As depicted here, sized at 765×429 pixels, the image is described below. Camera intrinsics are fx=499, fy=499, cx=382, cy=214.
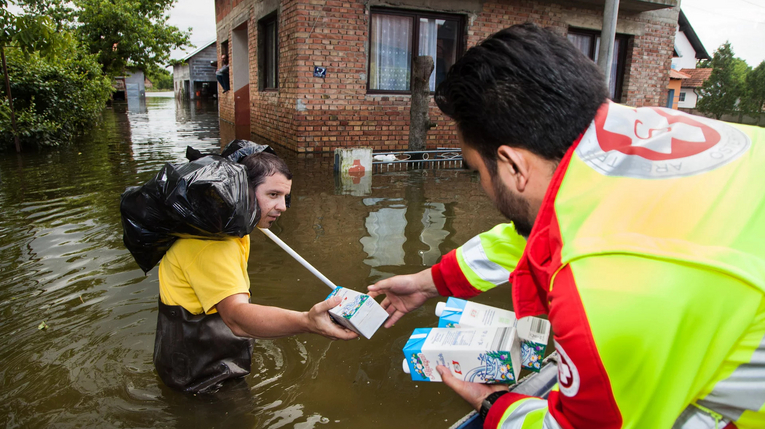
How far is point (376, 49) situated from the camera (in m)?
10.6

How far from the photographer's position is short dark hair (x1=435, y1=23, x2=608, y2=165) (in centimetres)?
124

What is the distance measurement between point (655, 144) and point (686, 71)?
54004 mm

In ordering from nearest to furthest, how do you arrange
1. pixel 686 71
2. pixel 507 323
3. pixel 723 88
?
1. pixel 507 323
2. pixel 723 88
3. pixel 686 71

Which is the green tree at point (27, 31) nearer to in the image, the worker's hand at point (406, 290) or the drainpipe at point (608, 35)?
the worker's hand at point (406, 290)

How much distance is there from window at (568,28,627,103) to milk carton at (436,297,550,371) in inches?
473

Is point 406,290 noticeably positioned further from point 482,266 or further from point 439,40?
point 439,40

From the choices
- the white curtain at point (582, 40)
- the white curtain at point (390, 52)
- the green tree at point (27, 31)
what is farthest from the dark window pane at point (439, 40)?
the green tree at point (27, 31)

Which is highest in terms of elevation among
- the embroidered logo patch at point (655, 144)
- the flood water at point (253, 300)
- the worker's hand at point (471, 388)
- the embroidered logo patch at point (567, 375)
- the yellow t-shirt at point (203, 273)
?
the embroidered logo patch at point (655, 144)

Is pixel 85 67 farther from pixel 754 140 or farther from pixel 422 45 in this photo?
pixel 754 140

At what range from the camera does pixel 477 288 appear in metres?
2.26

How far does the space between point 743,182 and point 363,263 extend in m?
3.71

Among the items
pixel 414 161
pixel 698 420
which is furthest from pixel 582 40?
pixel 698 420

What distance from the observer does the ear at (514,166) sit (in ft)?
4.31

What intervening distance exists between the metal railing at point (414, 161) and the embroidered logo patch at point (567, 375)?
7.31m
